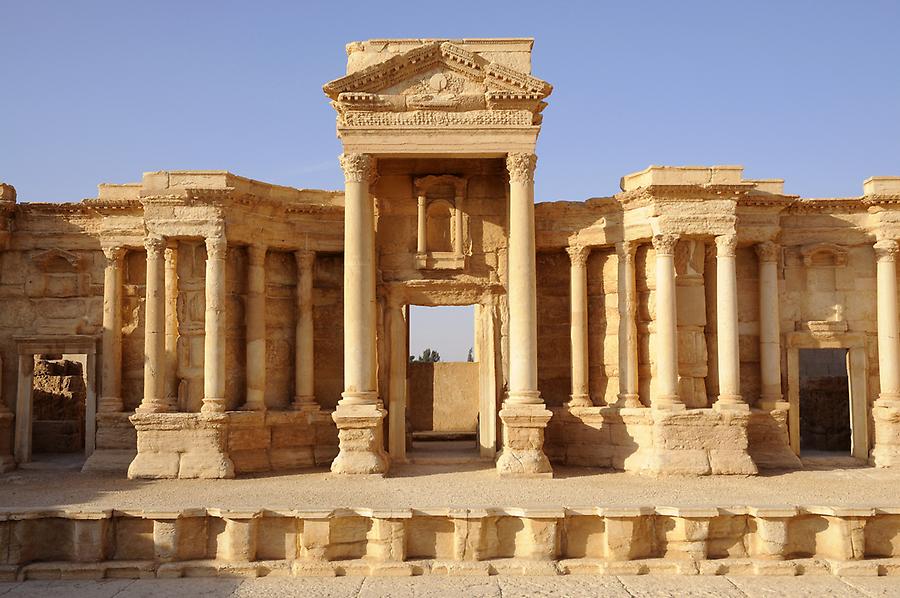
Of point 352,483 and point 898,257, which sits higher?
point 898,257

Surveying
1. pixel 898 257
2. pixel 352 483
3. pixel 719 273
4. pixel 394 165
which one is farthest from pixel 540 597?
pixel 898 257

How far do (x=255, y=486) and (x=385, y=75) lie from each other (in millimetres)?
8541

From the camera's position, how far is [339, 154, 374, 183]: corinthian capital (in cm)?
1686

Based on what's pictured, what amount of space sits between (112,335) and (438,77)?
9404 mm

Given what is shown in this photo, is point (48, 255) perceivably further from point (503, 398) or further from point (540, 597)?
point (540, 597)

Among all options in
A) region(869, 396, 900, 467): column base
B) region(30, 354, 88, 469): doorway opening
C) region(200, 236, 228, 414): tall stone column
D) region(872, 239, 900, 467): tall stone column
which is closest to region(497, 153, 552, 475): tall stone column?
region(200, 236, 228, 414): tall stone column

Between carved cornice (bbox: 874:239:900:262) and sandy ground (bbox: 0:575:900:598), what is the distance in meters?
11.0

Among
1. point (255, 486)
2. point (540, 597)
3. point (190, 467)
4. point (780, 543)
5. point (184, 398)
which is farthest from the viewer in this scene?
point (184, 398)

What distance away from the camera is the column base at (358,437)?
635 inches

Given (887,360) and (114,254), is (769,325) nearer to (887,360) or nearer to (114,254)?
(887,360)

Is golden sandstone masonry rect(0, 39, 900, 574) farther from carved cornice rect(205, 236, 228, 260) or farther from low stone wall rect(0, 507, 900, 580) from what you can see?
low stone wall rect(0, 507, 900, 580)

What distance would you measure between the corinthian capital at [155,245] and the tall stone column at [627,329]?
32.4 feet

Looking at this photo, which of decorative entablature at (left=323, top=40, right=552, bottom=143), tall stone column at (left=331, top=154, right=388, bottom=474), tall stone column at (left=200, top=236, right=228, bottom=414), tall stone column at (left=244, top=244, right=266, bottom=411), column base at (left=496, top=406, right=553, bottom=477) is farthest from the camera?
tall stone column at (left=244, top=244, right=266, bottom=411)

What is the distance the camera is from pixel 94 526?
406 inches
